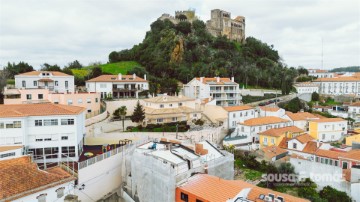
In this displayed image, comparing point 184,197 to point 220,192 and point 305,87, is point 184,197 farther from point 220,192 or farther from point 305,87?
point 305,87

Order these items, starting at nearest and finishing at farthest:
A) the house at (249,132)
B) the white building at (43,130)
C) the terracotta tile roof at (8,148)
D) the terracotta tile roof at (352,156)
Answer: the terracotta tile roof at (8,148), the white building at (43,130), the terracotta tile roof at (352,156), the house at (249,132)

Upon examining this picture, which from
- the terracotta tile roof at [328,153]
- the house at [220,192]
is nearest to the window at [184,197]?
the house at [220,192]

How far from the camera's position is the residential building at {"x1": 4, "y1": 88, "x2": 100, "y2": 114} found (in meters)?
35.9

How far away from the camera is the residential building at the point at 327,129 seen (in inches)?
1597

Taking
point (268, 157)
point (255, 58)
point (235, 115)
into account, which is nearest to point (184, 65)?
point (255, 58)

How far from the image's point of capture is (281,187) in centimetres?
2569

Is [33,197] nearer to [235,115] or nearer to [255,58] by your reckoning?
[235,115]

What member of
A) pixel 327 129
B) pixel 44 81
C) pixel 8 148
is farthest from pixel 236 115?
pixel 8 148

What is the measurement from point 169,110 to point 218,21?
213 ft

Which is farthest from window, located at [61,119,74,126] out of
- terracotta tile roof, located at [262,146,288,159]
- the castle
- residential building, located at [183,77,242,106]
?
the castle

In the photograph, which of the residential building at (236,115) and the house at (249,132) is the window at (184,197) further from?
the residential building at (236,115)

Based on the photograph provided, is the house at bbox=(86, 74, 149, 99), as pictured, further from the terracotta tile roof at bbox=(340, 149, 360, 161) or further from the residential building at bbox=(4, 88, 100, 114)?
the terracotta tile roof at bbox=(340, 149, 360, 161)

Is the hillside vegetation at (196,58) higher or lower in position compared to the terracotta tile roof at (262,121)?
higher

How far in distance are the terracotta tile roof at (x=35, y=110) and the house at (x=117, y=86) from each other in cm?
2257
